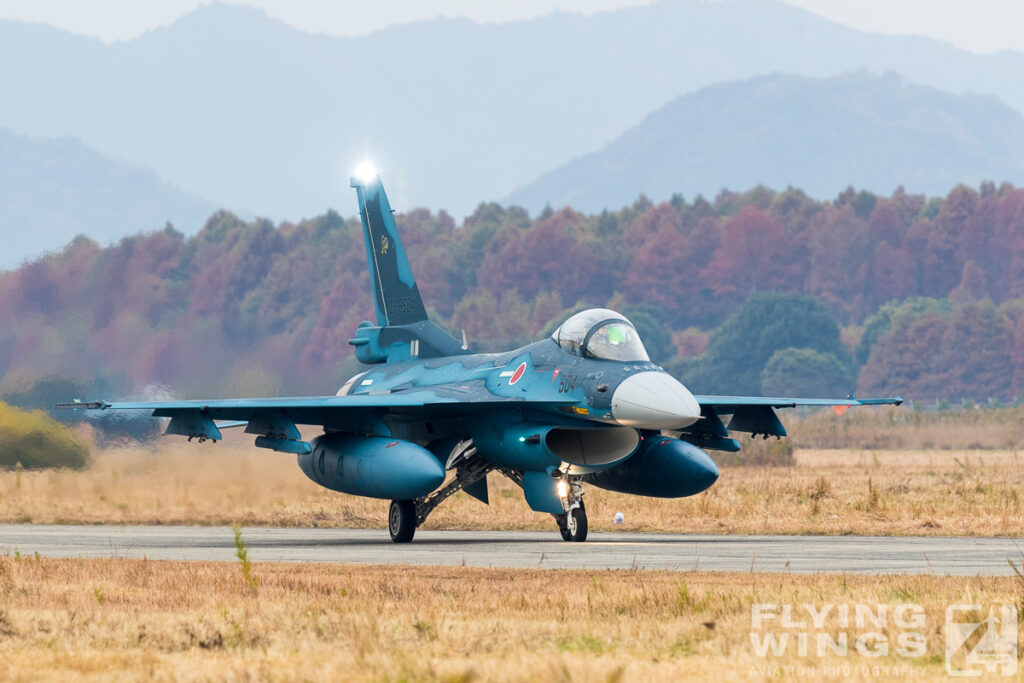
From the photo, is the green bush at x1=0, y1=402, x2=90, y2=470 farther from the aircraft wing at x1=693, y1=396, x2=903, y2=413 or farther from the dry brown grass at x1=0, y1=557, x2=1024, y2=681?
the dry brown grass at x1=0, y1=557, x2=1024, y2=681

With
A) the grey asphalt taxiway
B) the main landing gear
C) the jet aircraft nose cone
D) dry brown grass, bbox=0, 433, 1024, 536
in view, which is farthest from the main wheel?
the jet aircraft nose cone

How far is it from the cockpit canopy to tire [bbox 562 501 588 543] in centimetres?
224

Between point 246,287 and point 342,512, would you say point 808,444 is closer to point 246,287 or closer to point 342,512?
point 342,512

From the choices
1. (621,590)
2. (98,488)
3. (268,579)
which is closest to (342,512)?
(98,488)

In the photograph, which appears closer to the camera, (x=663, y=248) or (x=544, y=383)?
(x=544, y=383)

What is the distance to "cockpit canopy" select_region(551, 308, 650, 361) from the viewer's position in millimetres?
19875

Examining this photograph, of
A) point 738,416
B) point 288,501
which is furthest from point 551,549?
point 288,501

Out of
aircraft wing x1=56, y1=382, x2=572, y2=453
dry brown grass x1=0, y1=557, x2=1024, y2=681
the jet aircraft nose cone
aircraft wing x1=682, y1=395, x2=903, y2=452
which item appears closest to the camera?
dry brown grass x1=0, y1=557, x2=1024, y2=681

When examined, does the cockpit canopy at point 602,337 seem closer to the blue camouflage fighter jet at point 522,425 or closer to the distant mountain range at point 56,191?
the blue camouflage fighter jet at point 522,425

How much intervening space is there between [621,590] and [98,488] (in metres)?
17.5

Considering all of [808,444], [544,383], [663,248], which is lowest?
[808,444]

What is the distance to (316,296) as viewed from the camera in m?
102

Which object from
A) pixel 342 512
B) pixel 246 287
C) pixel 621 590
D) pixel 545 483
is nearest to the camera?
pixel 621 590

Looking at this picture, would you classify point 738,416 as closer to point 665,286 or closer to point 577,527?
point 577,527
